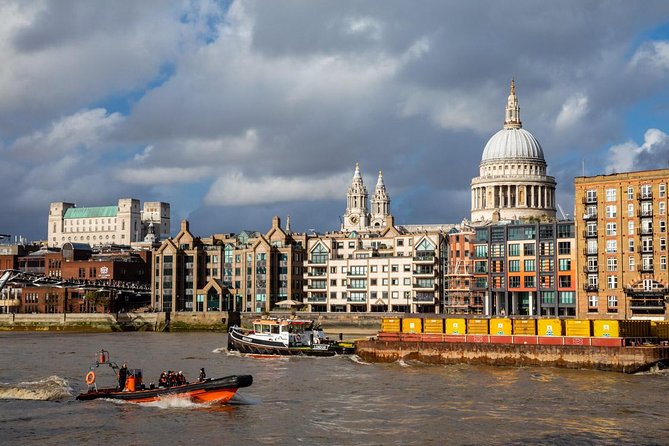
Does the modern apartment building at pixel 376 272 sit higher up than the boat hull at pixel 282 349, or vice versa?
the modern apartment building at pixel 376 272

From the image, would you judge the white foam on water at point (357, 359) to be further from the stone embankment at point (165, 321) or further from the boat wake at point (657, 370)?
the stone embankment at point (165, 321)

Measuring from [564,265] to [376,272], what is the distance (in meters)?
37.7

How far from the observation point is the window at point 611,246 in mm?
142250

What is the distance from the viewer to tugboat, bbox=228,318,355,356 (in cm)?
10056

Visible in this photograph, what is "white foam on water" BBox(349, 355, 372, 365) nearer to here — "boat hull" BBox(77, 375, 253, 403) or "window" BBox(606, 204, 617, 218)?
"boat hull" BBox(77, 375, 253, 403)

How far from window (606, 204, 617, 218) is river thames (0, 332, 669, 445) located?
62718 millimetres

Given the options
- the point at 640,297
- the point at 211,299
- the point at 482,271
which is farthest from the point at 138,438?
the point at 211,299

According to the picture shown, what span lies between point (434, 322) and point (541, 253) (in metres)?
63.9

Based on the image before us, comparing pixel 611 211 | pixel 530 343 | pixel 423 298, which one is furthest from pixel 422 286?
pixel 530 343

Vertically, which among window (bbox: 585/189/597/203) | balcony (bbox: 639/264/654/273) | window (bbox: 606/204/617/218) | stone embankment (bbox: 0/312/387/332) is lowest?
stone embankment (bbox: 0/312/387/332)

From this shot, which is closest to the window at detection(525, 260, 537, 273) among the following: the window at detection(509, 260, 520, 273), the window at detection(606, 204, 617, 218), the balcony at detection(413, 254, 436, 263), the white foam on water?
the window at detection(509, 260, 520, 273)

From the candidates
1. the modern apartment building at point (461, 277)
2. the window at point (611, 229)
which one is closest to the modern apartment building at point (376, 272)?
the modern apartment building at point (461, 277)

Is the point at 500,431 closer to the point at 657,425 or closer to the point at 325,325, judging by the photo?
the point at 657,425

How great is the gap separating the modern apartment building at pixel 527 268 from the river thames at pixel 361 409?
68.8 m
